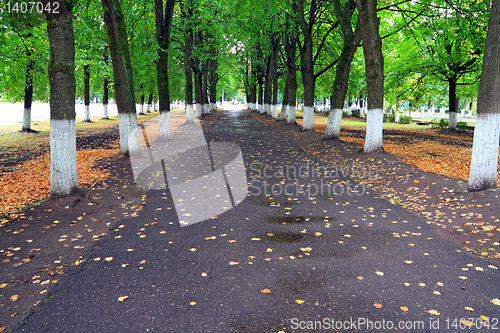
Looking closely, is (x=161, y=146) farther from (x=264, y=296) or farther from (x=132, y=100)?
(x=264, y=296)

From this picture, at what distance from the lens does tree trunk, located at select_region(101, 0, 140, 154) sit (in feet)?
33.6

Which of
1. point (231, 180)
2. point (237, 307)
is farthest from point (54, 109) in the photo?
point (237, 307)

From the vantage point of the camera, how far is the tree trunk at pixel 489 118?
245 inches

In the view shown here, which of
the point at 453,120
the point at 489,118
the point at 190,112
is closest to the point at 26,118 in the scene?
the point at 190,112

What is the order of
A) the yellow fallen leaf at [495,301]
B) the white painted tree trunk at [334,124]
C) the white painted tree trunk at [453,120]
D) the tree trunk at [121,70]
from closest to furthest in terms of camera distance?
the yellow fallen leaf at [495,301]
the tree trunk at [121,70]
the white painted tree trunk at [334,124]
the white painted tree trunk at [453,120]

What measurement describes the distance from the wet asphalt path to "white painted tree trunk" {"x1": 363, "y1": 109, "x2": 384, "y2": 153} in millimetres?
4885

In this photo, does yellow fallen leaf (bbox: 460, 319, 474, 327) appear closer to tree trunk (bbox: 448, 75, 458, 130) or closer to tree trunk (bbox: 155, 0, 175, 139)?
tree trunk (bbox: 155, 0, 175, 139)

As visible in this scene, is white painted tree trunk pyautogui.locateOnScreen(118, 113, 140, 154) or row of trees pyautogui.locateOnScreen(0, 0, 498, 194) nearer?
row of trees pyautogui.locateOnScreen(0, 0, 498, 194)

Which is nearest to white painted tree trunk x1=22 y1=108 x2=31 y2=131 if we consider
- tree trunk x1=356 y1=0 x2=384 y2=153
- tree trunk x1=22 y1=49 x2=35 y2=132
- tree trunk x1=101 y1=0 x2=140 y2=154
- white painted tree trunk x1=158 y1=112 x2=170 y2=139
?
tree trunk x1=22 y1=49 x2=35 y2=132

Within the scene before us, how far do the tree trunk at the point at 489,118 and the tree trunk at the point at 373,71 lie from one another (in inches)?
166

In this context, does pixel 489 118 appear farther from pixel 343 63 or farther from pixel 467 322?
pixel 343 63

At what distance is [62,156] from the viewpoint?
6.41m

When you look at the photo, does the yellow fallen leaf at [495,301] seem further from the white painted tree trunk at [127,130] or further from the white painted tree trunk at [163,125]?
the white painted tree trunk at [163,125]

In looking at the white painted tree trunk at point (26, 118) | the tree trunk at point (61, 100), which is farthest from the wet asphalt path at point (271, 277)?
the white painted tree trunk at point (26, 118)
